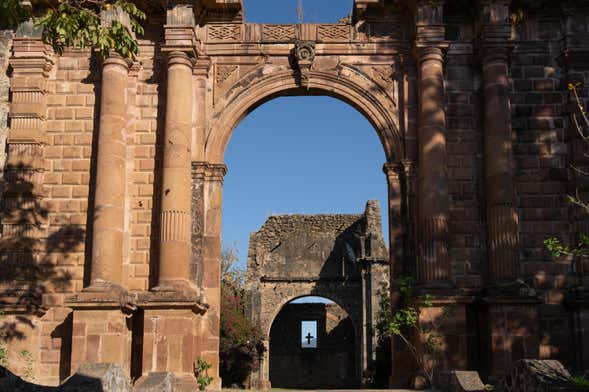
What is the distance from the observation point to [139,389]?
10.7m

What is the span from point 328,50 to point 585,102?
15.0 ft

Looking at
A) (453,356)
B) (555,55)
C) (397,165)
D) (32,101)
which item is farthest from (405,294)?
(32,101)

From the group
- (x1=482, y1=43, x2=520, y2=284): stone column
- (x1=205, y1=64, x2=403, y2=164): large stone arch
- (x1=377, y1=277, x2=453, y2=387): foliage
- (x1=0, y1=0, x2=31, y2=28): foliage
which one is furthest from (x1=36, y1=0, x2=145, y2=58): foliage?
(x1=482, y1=43, x2=520, y2=284): stone column

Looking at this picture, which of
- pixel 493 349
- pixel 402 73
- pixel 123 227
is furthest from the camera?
pixel 402 73

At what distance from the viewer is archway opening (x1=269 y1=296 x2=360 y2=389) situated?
3738 centimetres

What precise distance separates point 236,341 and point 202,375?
15.6 meters

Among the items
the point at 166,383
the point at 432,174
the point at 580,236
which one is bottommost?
the point at 166,383

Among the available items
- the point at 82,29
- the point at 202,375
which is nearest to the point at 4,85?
the point at 82,29

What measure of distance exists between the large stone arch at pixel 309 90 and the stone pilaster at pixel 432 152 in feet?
2.21

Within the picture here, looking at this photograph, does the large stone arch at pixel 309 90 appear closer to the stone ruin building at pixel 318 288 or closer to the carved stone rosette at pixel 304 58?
the carved stone rosette at pixel 304 58

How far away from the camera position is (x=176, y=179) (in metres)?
13.7

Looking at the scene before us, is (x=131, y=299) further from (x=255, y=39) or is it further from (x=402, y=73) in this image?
(x=402, y=73)

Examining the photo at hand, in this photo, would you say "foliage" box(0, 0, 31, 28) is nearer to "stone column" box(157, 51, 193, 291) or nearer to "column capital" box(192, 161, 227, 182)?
"stone column" box(157, 51, 193, 291)

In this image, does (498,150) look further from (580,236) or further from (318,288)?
(318,288)
